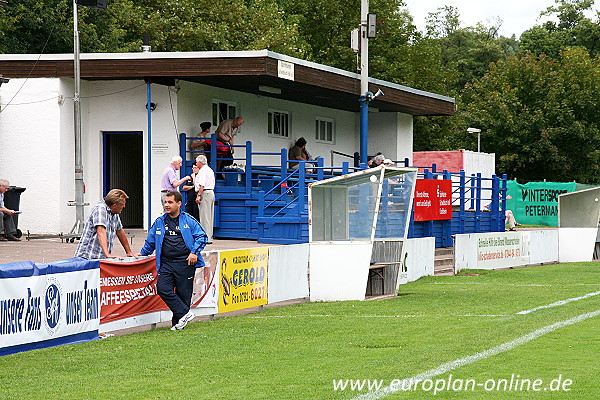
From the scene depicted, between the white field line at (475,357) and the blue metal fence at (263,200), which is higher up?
the blue metal fence at (263,200)

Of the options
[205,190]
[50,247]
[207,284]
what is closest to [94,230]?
[207,284]

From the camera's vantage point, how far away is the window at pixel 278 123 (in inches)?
1133

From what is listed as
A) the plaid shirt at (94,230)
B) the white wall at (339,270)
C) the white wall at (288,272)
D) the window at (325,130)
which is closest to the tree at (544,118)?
the window at (325,130)

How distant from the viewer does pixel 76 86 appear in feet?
71.4

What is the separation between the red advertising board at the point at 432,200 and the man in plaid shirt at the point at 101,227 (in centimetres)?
1416

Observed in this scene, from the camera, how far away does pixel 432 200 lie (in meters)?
26.3

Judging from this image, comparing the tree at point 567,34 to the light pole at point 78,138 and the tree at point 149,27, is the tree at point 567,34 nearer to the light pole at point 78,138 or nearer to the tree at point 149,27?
the tree at point 149,27

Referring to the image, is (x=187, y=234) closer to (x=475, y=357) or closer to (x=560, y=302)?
(x=475, y=357)

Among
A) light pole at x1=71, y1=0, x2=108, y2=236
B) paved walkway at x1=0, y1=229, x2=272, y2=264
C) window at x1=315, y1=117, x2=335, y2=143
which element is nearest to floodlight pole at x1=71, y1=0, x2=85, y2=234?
light pole at x1=71, y1=0, x2=108, y2=236

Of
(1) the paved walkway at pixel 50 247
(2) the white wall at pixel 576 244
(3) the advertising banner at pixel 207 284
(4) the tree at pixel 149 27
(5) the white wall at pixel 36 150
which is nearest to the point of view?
(3) the advertising banner at pixel 207 284

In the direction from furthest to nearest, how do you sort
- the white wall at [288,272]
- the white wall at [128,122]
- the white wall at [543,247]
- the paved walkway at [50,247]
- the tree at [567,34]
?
the tree at [567,34]
the white wall at [543,247]
the white wall at [128,122]
the paved walkway at [50,247]
the white wall at [288,272]

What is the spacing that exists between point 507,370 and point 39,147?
16347 mm

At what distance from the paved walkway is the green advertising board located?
74.5ft

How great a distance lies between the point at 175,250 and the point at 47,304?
1969mm
